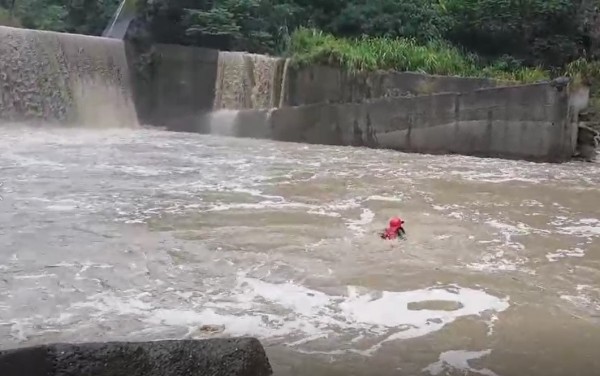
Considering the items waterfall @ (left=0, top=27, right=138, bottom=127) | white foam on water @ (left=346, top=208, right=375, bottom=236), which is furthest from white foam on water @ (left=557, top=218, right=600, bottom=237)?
waterfall @ (left=0, top=27, right=138, bottom=127)

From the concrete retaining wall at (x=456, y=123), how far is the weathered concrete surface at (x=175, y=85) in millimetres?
2587

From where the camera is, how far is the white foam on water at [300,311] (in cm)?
387

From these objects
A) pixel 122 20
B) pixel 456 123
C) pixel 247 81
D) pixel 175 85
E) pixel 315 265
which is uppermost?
pixel 122 20

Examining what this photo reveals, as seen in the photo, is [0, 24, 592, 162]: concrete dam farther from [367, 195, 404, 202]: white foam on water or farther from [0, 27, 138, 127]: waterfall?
[367, 195, 404, 202]: white foam on water

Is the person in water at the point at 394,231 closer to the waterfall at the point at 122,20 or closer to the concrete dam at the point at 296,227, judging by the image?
the concrete dam at the point at 296,227

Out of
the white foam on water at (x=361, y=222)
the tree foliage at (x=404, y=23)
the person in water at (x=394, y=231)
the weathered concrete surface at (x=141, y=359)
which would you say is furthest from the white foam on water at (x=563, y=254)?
the tree foliage at (x=404, y=23)

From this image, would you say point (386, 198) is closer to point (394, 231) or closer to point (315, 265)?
point (394, 231)

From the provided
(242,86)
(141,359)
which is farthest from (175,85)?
(141,359)

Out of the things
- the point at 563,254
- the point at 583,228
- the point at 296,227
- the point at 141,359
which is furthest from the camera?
the point at 583,228

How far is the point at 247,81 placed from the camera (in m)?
15.7

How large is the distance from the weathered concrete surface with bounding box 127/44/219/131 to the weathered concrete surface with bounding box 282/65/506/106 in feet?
7.40

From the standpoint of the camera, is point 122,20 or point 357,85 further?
point 122,20

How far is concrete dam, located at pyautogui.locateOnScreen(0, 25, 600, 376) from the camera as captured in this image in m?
3.60

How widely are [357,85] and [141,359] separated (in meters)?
12.0
